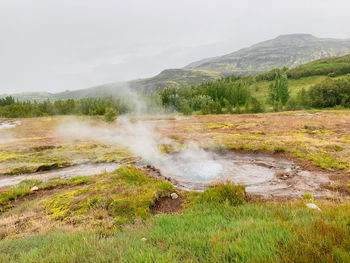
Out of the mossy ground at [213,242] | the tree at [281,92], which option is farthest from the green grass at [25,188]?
the tree at [281,92]

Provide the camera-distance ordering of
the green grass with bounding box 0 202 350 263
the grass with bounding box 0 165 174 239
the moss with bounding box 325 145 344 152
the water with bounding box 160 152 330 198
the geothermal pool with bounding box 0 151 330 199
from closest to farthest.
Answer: the green grass with bounding box 0 202 350 263
the grass with bounding box 0 165 174 239
the water with bounding box 160 152 330 198
the geothermal pool with bounding box 0 151 330 199
the moss with bounding box 325 145 344 152

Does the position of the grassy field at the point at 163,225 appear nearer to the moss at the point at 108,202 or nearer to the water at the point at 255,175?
the moss at the point at 108,202

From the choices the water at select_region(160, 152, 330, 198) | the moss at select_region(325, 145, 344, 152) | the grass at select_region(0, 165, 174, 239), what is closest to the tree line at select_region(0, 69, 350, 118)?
the water at select_region(160, 152, 330, 198)

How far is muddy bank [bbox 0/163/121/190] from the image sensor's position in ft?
51.3

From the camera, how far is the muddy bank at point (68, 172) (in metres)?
15.6

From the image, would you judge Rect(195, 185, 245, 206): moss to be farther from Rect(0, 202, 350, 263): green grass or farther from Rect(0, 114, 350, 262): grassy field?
Rect(0, 202, 350, 263): green grass

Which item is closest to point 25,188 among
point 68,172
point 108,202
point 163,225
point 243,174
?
point 68,172

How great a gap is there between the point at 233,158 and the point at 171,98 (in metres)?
63.7

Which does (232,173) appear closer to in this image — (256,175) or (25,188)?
(256,175)

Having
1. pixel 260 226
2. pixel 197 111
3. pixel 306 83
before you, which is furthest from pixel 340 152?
pixel 306 83

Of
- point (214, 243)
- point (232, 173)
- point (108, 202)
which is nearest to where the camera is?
point (214, 243)

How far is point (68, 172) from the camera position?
55.1 ft

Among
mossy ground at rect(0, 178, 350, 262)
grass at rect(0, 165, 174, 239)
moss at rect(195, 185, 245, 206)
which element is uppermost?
mossy ground at rect(0, 178, 350, 262)

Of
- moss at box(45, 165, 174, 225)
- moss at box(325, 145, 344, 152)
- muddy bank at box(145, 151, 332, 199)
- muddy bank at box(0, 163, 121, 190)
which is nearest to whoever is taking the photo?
moss at box(45, 165, 174, 225)
